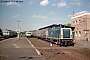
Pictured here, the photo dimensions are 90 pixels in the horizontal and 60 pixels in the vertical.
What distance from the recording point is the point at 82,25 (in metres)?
45.1

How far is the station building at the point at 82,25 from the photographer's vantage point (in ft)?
138

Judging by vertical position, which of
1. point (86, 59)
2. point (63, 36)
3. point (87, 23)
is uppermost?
point (87, 23)

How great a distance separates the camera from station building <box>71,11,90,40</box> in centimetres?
4209

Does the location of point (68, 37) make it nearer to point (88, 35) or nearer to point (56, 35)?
point (56, 35)

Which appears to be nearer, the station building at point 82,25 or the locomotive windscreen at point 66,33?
the locomotive windscreen at point 66,33

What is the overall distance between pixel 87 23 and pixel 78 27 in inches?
248

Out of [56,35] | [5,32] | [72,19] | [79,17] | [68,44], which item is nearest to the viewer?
[68,44]

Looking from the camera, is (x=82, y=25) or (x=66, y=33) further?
(x=82, y=25)

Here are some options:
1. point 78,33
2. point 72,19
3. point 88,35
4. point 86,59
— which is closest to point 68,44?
point 86,59

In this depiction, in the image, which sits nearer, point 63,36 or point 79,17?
point 63,36

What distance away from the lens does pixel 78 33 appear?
4825 cm

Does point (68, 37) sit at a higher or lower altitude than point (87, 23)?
lower

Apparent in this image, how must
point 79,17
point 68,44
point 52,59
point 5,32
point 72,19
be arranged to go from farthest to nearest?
1. point 5,32
2. point 72,19
3. point 79,17
4. point 68,44
5. point 52,59

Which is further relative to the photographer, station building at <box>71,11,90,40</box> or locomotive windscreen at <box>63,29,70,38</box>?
station building at <box>71,11,90,40</box>
